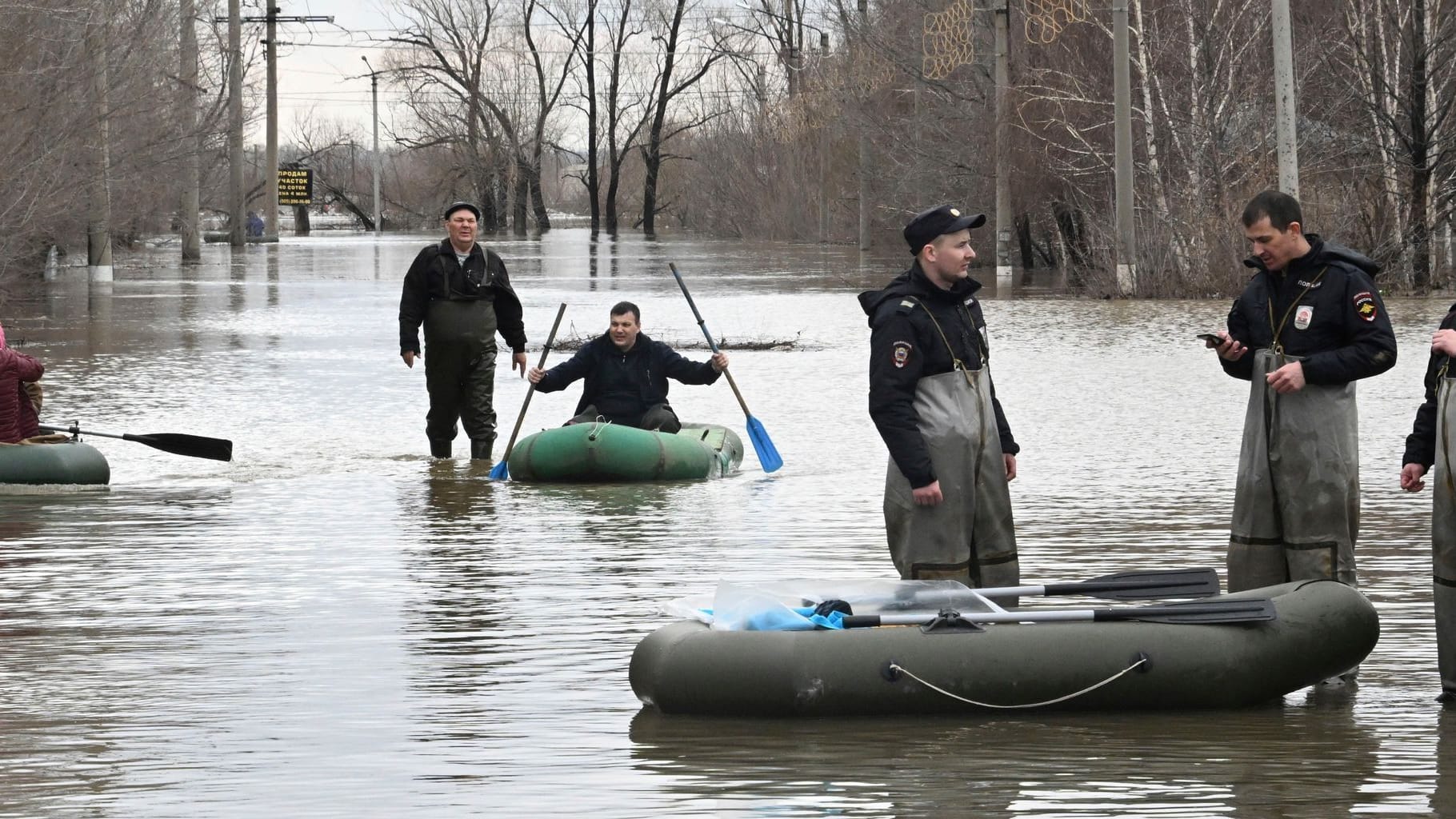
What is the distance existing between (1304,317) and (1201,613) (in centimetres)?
111

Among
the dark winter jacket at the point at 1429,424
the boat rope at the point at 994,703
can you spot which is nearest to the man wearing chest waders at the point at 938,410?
the boat rope at the point at 994,703

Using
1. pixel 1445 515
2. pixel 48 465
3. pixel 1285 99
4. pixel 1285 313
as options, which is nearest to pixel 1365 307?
pixel 1285 313

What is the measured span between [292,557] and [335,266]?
4020cm

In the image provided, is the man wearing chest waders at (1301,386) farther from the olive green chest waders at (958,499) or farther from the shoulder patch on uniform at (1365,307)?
the olive green chest waders at (958,499)

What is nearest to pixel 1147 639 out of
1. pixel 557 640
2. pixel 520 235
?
pixel 557 640

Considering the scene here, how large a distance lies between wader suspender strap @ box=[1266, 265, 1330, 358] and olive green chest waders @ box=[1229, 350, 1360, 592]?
0.02 metres

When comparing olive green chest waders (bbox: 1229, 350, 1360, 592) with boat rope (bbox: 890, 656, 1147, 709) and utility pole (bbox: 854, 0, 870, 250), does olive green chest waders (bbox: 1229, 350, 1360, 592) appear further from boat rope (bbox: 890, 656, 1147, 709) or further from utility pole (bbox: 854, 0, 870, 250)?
utility pole (bbox: 854, 0, 870, 250)

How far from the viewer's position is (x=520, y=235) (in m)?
83.6

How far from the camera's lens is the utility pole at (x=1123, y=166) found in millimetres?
32344

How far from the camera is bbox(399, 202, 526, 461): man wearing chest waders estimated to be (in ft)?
46.6

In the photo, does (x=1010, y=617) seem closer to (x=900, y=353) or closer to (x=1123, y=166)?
(x=900, y=353)

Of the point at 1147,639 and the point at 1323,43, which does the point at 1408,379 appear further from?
the point at 1323,43

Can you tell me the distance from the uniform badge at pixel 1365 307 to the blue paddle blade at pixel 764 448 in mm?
7112

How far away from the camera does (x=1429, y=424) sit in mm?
6895
